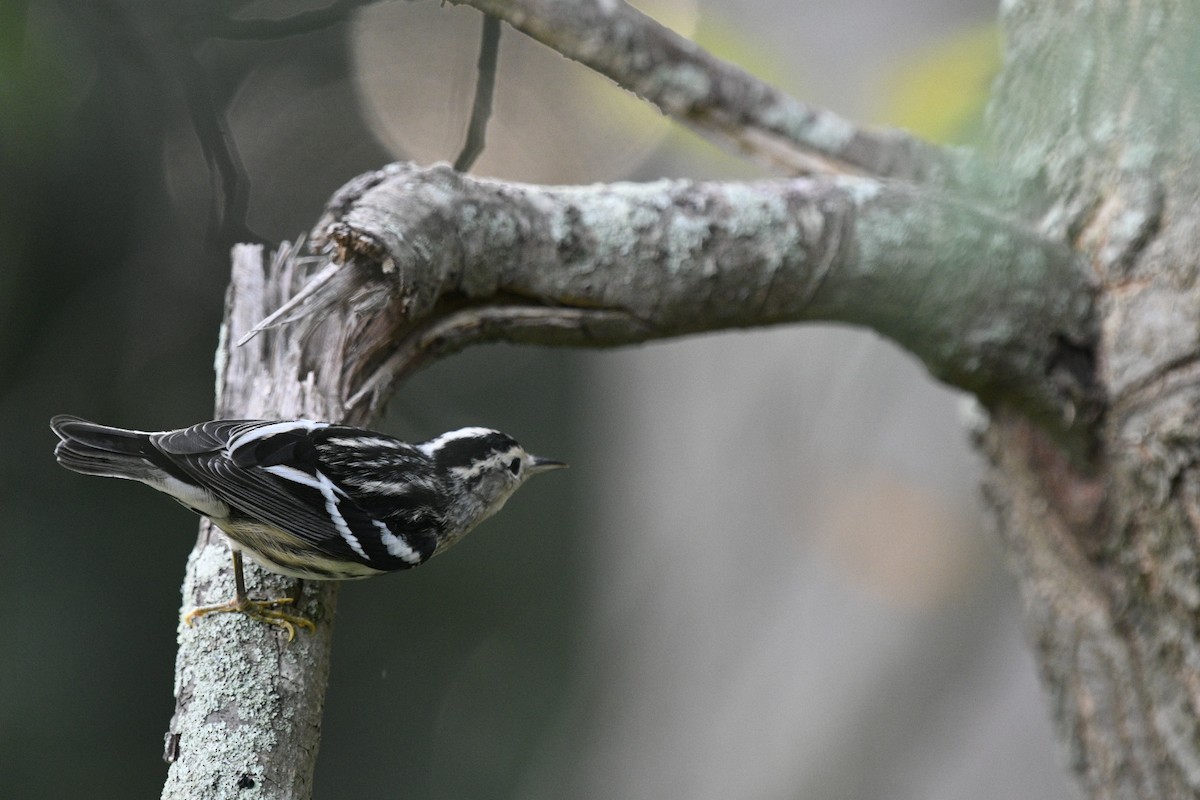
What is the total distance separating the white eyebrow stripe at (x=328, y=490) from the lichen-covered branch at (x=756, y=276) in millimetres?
187

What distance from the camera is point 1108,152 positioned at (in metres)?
2.21

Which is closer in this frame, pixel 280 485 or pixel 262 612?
pixel 262 612

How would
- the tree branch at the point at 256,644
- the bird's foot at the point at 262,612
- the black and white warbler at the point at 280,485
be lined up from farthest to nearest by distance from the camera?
the black and white warbler at the point at 280,485, the bird's foot at the point at 262,612, the tree branch at the point at 256,644

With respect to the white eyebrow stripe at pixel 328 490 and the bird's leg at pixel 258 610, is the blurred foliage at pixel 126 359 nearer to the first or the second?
the white eyebrow stripe at pixel 328 490

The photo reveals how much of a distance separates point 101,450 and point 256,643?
1.76ft

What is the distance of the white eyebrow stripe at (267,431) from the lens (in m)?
1.69

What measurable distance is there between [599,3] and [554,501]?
448cm

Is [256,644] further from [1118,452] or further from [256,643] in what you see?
[1118,452]

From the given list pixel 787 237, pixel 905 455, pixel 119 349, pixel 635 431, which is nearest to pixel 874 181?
pixel 787 237

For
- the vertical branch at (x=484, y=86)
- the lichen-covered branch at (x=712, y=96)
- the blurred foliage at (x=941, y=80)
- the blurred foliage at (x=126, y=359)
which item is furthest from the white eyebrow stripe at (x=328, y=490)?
the blurred foliage at (x=941, y=80)

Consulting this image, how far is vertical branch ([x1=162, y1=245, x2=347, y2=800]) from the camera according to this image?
1343mm

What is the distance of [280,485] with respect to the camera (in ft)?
5.70

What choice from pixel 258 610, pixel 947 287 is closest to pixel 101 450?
pixel 258 610

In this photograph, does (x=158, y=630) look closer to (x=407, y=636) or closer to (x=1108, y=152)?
(x=407, y=636)
